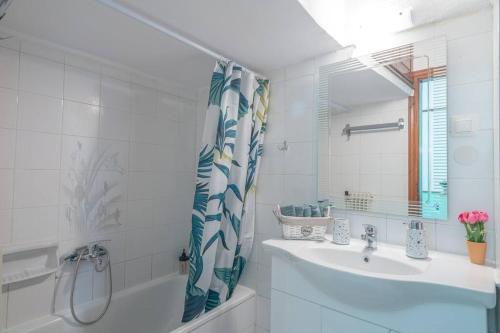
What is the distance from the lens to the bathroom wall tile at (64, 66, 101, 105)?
1.60m

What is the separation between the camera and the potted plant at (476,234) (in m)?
1.04

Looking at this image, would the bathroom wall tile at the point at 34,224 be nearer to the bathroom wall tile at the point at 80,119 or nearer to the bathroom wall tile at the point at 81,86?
the bathroom wall tile at the point at 80,119

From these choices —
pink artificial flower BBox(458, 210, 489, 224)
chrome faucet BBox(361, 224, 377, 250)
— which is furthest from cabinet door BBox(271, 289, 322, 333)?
pink artificial flower BBox(458, 210, 489, 224)

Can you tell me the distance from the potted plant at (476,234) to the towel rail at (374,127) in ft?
1.60

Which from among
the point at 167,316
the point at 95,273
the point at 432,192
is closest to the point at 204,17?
the point at 432,192

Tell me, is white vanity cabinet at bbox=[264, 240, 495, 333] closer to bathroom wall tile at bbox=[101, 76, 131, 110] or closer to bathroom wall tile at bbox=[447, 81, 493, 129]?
bathroom wall tile at bbox=[447, 81, 493, 129]

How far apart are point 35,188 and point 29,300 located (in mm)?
608

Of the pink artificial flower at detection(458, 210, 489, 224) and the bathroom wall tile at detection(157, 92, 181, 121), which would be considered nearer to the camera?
the pink artificial flower at detection(458, 210, 489, 224)

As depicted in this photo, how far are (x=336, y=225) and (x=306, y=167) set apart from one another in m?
0.45

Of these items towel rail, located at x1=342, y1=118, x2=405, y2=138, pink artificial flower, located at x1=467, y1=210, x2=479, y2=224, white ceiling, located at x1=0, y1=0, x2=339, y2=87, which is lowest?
pink artificial flower, located at x1=467, y1=210, x2=479, y2=224

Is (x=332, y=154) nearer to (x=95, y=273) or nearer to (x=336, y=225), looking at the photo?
(x=336, y=225)

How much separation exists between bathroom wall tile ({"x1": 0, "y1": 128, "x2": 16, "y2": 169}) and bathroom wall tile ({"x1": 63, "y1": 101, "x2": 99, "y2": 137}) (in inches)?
9.8

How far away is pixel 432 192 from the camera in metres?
1.22

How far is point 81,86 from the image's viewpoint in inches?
65.2
